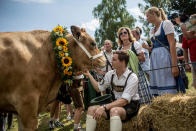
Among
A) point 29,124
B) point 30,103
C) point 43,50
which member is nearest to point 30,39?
point 43,50

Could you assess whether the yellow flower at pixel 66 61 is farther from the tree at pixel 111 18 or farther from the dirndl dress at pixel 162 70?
the tree at pixel 111 18

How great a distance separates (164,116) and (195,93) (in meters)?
0.74

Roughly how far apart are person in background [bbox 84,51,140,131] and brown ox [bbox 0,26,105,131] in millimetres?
874

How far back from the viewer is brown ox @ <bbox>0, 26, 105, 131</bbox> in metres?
2.72

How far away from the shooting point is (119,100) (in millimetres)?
3240

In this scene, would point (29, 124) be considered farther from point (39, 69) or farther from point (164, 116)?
point (164, 116)

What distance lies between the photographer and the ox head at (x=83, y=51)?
350 cm

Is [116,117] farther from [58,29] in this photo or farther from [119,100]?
[58,29]

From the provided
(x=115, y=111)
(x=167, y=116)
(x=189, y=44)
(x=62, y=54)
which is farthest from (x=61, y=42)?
(x=189, y=44)

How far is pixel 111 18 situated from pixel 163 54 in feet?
95.6

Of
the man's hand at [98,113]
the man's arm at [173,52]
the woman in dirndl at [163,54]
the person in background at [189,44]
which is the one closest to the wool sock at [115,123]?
the man's hand at [98,113]

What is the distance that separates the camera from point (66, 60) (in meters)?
3.33

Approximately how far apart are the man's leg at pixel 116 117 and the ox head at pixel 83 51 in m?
1.02

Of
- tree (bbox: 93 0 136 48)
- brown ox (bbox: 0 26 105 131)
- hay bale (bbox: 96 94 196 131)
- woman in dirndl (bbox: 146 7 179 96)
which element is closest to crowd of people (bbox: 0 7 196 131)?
woman in dirndl (bbox: 146 7 179 96)
